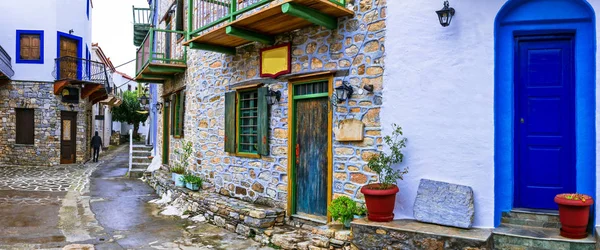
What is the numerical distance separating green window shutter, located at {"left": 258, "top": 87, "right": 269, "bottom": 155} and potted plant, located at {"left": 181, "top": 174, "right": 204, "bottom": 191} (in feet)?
7.15

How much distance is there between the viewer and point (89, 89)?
18.7 metres

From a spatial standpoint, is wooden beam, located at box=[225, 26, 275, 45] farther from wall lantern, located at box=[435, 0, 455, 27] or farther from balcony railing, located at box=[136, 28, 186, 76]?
balcony railing, located at box=[136, 28, 186, 76]

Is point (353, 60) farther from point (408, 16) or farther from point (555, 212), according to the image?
point (555, 212)

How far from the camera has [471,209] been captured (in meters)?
4.93

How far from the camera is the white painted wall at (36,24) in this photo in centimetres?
1692

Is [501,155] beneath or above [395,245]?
above

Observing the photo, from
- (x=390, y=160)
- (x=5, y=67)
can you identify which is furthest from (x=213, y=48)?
(x=5, y=67)

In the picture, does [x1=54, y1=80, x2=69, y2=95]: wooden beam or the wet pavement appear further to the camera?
[x1=54, y1=80, x2=69, y2=95]: wooden beam

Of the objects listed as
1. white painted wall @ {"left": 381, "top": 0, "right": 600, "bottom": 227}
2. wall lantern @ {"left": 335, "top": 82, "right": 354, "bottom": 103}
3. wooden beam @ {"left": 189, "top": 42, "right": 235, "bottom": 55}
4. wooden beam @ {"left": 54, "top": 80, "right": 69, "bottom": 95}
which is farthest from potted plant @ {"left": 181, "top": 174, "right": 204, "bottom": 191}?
wooden beam @ {"left": 54, "top": 80, "right": 69, "bottom": 95}

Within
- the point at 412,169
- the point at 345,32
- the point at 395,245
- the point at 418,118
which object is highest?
the point at 345,32

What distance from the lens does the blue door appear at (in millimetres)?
4887

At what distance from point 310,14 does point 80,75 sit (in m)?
15.8

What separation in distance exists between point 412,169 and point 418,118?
0.61 m

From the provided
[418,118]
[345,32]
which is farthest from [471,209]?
[345,32]
